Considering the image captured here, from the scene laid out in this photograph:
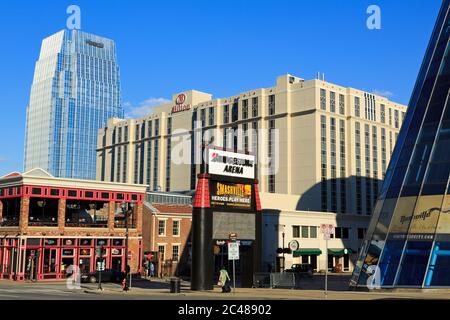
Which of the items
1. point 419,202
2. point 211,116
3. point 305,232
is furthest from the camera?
point 211,116

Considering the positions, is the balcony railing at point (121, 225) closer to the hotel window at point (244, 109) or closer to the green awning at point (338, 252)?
→ the green awning at point (338, 252)

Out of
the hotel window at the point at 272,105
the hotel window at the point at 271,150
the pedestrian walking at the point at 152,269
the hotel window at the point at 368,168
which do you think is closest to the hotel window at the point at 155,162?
the hotel window at the point at 271,150

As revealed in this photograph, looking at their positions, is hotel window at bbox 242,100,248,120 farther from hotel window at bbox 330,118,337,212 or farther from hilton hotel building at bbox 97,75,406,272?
hotel window at bbox 330,118,337,212

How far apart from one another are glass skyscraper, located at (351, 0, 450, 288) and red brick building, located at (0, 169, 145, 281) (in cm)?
2668

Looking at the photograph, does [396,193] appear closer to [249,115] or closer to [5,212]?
[5,212]

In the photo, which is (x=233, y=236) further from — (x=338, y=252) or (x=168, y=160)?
(x=168, y=160)

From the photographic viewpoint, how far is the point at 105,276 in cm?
5231

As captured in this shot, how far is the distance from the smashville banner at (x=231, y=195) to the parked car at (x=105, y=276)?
1677 cm

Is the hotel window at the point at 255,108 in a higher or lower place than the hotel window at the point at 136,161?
higher

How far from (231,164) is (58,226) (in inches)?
971

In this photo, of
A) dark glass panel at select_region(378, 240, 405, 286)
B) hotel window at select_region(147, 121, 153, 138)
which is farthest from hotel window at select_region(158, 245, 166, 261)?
hotel window at select_region(147, 121, 153, 138)

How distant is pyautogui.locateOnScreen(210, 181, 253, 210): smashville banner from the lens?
3978 cm

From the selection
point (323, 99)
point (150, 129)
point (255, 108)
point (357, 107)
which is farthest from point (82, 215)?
point (150, 129)

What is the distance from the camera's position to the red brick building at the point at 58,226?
180 feet
